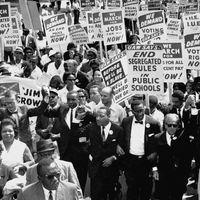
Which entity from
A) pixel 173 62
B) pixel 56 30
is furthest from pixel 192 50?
pixel 56 30

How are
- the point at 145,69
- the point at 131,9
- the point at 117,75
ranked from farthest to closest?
the point at 131,9 < the point at 117,75 < the point at 145,69

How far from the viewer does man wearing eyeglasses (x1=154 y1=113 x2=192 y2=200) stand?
27.5 feet

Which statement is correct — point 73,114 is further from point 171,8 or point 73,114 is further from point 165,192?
point 171,8

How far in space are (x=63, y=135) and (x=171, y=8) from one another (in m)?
14.8

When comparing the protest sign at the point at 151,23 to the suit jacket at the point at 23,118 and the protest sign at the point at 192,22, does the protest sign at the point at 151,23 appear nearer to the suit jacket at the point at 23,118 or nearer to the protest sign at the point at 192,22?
the protest sign at the point at 192,22

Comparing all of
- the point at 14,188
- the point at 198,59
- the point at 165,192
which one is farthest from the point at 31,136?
the point at 198,59

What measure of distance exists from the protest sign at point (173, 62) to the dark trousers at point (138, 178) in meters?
3.50

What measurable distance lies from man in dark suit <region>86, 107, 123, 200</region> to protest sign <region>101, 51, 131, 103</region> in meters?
1.91

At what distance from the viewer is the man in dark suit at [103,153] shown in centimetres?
854

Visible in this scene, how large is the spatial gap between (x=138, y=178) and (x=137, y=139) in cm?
61

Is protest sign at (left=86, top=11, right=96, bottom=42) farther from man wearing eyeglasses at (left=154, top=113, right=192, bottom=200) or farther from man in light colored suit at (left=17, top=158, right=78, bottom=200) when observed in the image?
man in light colored suit at (left=17, top=158, right=78, bottom=200)

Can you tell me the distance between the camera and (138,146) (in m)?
8.57

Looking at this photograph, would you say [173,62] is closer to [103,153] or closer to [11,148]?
[103,153]

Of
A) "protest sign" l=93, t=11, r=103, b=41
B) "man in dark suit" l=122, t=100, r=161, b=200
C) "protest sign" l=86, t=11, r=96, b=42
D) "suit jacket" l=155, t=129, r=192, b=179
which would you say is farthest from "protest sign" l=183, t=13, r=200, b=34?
"suit jacket" l=155, t=129, r=192, b=179
